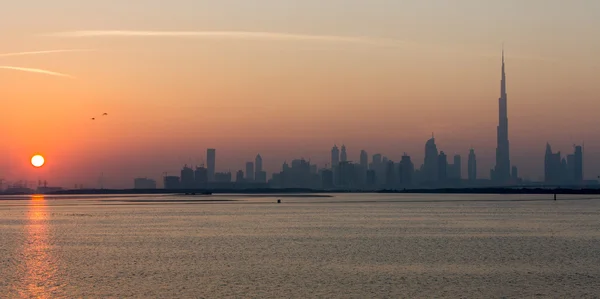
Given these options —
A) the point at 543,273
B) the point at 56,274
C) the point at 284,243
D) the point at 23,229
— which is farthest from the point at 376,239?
the point at 23,229

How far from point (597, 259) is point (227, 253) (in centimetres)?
3429

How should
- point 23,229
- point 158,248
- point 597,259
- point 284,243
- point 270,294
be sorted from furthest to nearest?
point 23,229 < point 284,243 < point 158,248 < point 597,259 < point 270,294

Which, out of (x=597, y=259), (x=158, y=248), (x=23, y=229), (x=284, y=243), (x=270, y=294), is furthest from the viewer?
(x=23, y=229)

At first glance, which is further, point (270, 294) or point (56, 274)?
point (56, 274)

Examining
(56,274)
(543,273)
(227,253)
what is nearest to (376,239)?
(227,253)

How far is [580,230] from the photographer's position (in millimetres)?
114625

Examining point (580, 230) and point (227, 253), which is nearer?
point (227, 253)

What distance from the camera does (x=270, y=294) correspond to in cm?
5128

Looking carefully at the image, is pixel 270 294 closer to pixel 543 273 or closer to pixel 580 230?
pixel 543 273

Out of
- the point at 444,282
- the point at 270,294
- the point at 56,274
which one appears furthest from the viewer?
the point at 56,274

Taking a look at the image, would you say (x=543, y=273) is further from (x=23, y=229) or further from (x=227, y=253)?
(x=23, y=229)

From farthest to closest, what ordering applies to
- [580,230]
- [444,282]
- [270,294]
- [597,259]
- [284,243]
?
[580,230], [284,243], [597,259], [444,282], [270,294]

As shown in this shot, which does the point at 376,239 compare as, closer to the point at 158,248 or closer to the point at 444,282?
the point at 158,248

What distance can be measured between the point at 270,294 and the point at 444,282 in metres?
13.1
